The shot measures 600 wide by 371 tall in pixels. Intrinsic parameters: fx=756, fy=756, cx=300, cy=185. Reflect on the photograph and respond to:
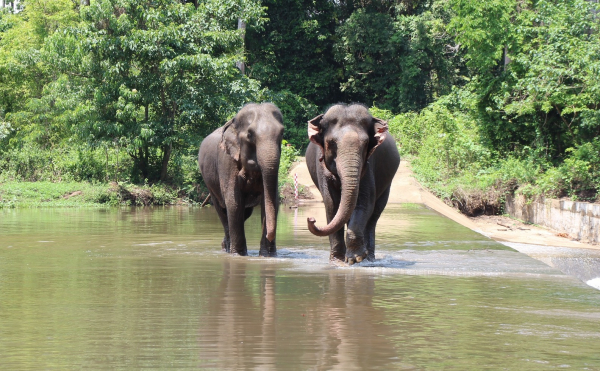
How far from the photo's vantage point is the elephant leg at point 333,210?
10.6 metres

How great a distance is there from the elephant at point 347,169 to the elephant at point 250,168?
0.75m

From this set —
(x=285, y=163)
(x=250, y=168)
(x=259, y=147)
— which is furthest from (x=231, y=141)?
(x=285, y=163)

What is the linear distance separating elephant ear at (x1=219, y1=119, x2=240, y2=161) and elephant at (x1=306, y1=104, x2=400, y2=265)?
57.4 inches

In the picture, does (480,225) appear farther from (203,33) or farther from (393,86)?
(393,86)

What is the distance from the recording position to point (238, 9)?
2911 centimetres

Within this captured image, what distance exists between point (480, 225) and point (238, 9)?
13595 mm

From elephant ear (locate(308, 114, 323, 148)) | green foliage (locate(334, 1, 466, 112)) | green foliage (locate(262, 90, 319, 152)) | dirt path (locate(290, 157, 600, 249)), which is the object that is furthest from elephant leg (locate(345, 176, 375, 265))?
green foliage (locate(334, 1, 466, 112))

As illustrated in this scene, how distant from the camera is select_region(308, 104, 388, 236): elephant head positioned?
977 cm

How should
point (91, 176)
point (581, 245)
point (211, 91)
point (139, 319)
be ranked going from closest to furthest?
point (139, 319), point (581, 245), point (211, 91), point (91, 176)

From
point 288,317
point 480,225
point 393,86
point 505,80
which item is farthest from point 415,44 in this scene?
point 288,317

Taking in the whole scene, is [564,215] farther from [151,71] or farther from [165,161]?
[151,71]

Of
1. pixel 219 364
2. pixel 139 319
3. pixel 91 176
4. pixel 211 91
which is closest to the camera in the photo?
pixel 219 364

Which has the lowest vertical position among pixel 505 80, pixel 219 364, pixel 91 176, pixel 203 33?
pixel 219 364

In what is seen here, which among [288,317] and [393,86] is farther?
[393,86]
